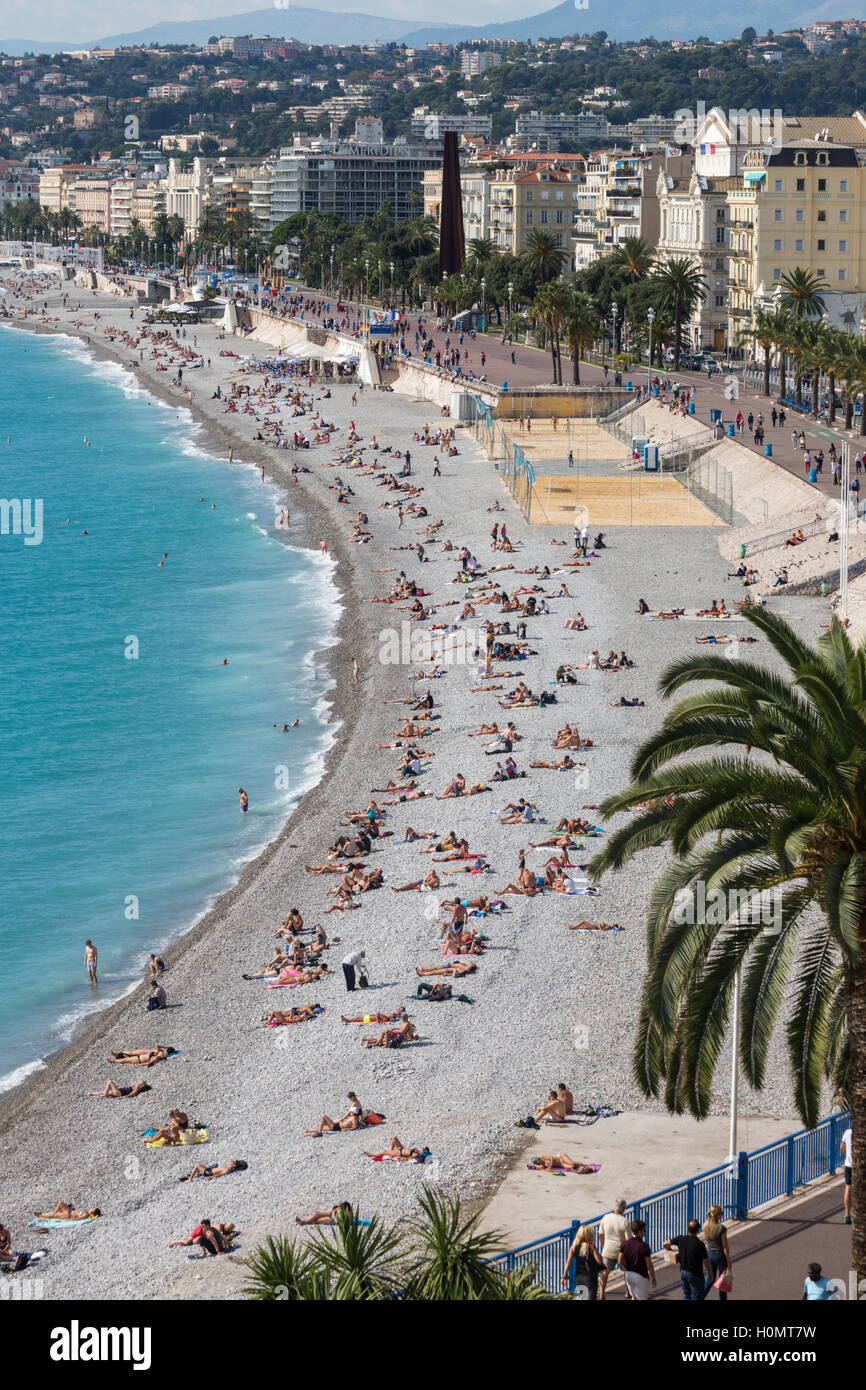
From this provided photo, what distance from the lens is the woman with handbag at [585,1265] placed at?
14.5 metres

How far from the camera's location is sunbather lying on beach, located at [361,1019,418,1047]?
2414cm

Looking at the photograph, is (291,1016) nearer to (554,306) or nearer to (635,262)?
(554,306)

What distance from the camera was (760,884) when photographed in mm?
13539

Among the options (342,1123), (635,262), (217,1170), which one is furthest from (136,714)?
(635,262)

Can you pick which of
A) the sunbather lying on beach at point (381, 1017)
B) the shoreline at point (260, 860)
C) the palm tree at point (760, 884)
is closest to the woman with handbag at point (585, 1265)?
the palm tree at point (760, 884)

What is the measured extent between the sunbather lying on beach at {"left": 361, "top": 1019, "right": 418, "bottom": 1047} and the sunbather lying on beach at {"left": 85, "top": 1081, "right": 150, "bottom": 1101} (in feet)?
10.5

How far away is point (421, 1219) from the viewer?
18.5 metres

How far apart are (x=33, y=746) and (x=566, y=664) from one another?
44.0ft

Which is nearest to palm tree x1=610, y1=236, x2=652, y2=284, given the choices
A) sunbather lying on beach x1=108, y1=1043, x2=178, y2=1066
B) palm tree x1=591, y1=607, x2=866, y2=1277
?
sunbather lying on beach x1=108, y1=1043, x2=178, y2=1066

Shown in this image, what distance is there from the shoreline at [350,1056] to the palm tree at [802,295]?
130 feet

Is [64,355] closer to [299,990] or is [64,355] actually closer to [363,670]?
[363,670]

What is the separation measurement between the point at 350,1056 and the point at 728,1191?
877cm

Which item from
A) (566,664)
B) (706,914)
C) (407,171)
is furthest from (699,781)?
(407,171)

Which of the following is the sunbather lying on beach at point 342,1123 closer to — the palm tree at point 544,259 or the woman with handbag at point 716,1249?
the woman with handbag at point 716,1249
